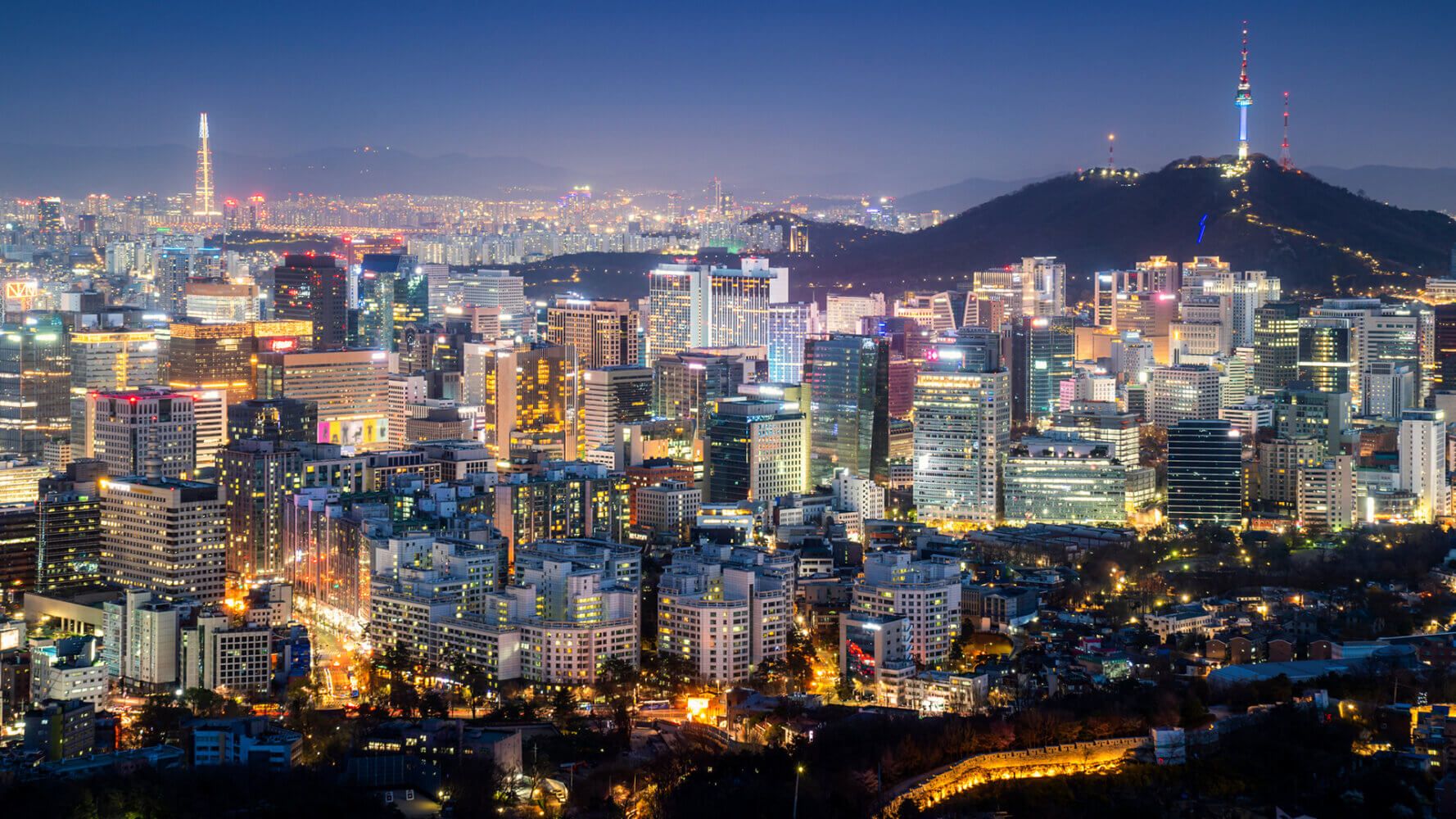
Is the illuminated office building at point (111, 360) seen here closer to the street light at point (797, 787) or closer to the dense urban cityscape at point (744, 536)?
the dense urban cityscape at point (744, 536)

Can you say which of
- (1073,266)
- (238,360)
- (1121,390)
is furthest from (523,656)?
(1073,266)

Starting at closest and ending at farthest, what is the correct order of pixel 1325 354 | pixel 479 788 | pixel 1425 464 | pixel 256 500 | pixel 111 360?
pixel 479 788 < pixel 256 500 < pixel 1425 464 < pixel 111 360 < pixel 1325 354

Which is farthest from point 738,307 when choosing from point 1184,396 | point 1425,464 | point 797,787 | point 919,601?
point 797,787

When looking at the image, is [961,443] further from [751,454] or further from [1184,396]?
[1184,396]

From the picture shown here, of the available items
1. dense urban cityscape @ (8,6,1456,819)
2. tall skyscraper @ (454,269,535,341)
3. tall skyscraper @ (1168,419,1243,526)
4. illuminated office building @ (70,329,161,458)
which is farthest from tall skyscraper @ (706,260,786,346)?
tall skyscraper @ (1168,419,1243,526)

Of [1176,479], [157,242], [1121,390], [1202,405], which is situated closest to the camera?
[1176,479]

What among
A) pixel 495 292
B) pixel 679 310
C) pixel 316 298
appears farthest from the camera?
pixel 495 292

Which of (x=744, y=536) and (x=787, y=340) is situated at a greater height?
(x=787, y=340)

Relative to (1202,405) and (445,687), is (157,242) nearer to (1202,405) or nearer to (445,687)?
(1202,405)
